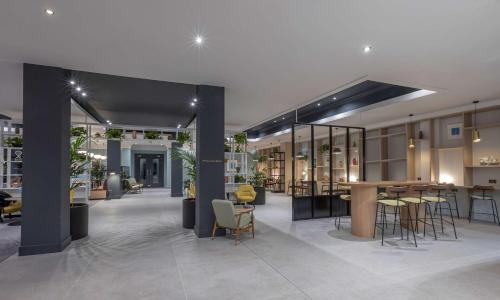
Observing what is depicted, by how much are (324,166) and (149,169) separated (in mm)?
11782

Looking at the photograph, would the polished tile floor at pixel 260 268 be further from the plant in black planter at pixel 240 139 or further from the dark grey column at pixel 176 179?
the dark grey column at pixel 176 179

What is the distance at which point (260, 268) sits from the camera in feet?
11.8

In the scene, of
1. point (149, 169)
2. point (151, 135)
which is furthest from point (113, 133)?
point (149, 169)

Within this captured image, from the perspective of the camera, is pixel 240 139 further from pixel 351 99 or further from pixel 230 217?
pixel 230 217

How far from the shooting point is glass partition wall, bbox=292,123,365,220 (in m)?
7.09

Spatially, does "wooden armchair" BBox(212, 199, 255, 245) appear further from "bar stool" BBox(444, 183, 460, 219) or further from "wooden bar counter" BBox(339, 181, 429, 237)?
"bar stool" BBox(444, 183, 460, 219)

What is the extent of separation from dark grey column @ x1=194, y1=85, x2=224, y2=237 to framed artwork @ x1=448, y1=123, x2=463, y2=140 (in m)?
6.51

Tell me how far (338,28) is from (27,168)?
4.95 m

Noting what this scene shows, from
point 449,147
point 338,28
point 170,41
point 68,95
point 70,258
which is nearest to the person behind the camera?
point 338,28

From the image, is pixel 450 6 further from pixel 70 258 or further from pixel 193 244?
pixel 70 258

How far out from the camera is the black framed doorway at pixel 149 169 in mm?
17891

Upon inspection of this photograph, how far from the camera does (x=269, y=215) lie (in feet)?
24.8

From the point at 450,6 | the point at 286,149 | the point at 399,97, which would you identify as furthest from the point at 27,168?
the point at 286,149

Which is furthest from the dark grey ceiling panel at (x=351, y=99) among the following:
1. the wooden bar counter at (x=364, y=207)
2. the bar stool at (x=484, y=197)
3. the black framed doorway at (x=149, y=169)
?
the black framed doorway at (x=149, y=169)
